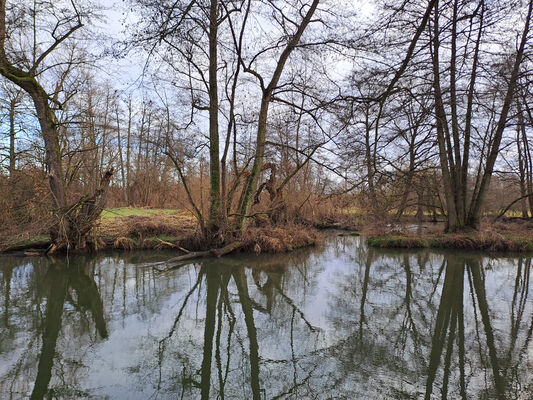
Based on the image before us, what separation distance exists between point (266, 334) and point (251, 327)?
0.38 meters

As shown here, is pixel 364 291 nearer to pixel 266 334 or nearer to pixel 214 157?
pixel 266 334

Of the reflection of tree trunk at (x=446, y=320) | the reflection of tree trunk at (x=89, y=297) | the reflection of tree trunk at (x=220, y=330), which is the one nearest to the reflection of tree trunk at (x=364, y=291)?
the reflection of tree trunk at (x=446, y=320)

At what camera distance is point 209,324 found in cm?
522

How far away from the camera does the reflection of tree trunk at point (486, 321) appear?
11.1 feet

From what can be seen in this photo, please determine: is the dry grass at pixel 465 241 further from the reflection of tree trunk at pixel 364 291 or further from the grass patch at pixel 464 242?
the reflection of tree trunk at pixel 364 291

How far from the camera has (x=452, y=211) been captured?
48.8 feet

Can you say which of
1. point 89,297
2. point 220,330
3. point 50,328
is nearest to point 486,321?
point 220,330

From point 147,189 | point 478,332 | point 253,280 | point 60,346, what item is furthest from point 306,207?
point 147,189

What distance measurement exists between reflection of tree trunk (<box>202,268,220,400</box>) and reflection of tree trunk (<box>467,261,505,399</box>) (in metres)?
2.75

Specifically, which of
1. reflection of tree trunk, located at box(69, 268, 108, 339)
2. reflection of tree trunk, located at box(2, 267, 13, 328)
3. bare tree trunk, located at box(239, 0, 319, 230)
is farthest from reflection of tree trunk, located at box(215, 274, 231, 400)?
bare tree trunk, located at box(239, 0, 319, 230)

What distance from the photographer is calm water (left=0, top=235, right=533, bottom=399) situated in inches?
133

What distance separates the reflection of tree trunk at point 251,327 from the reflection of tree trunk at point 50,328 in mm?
1979

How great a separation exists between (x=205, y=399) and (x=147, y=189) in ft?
102

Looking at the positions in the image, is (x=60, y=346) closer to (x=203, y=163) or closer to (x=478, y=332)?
(x=478, y=332)
